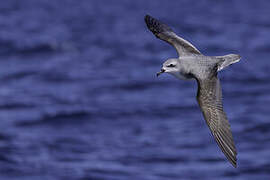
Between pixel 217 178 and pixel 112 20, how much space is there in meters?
15.0

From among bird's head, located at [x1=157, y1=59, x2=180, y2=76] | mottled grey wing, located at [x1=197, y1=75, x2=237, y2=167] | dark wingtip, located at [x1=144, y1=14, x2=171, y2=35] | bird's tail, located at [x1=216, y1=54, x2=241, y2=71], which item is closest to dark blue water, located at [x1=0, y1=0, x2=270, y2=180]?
dark wingtip, located at [x1=144, y1=14, x2=171, y2=35]

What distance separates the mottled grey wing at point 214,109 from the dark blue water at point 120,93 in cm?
942

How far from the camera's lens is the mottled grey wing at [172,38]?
11452 mm

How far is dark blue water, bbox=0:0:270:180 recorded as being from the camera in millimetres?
20609

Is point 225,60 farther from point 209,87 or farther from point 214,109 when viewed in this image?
point 214,109

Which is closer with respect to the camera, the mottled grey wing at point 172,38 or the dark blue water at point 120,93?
the mottled grey wing at point 172,38

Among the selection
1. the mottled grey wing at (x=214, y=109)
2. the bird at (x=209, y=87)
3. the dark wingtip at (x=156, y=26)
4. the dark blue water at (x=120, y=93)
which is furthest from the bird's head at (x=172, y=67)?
the dark blue water at (x=120, y=93)

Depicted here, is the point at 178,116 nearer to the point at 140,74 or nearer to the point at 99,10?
the point at 140,74

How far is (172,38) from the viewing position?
11977 millimetres

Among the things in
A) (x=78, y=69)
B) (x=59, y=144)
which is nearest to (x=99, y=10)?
(x=78, y=69)

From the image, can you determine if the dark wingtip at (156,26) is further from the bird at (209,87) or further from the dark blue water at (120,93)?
the dark blue water at (120,93)

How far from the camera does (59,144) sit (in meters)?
22.0

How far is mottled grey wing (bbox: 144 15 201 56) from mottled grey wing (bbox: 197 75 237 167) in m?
1.11

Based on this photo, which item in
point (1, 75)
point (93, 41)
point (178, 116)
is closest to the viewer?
point (178, 116)
